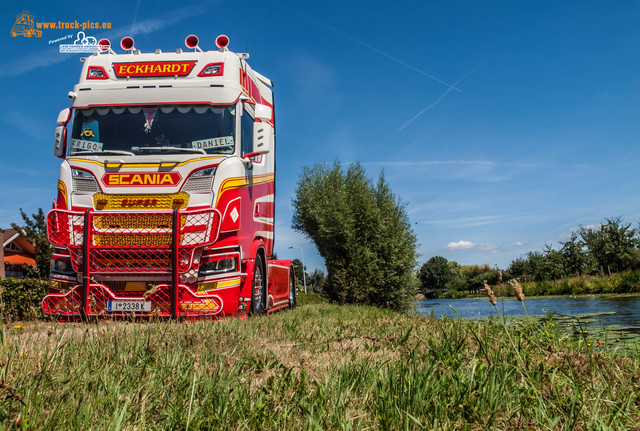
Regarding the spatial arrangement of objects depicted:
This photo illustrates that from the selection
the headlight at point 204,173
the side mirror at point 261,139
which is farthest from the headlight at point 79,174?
the side mirror at point 261,139

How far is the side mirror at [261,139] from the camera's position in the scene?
7500mm

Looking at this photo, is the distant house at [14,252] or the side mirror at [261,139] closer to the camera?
the side mirror at [261,139]

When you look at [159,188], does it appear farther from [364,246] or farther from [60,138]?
[364,246]

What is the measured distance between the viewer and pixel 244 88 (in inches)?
321

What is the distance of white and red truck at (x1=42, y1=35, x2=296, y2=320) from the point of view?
6574 millimetres

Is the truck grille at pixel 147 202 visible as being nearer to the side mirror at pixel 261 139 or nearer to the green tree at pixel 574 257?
the side mirror at pixel 261 139

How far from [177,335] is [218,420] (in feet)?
5.98

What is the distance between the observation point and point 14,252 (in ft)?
124

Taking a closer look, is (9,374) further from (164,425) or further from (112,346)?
(164,425)

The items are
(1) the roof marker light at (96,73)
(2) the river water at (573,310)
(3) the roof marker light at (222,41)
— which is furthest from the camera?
(3) the roof marker light at (222,41)

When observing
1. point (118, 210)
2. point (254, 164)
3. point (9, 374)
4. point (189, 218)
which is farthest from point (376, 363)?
point (254, 164)

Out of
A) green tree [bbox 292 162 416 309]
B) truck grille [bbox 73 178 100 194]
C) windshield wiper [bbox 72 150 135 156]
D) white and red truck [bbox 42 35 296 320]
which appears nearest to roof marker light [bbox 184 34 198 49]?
white and red truck [bbox 42 35 296 320]

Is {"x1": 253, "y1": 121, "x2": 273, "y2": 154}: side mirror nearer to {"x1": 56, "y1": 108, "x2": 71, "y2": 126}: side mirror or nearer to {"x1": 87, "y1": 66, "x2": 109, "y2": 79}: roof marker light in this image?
{"x1": 87, "y1": 66, "x2": 109, "y2": 79}: roof marker light

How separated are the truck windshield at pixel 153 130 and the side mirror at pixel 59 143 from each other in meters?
0.18
